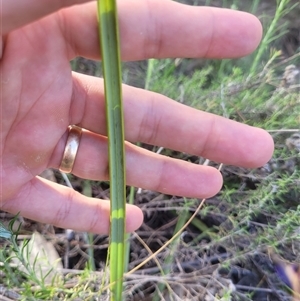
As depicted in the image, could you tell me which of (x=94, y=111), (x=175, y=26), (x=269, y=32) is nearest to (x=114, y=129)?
(x=94, y=111)

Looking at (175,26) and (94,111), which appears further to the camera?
A: (94,111)

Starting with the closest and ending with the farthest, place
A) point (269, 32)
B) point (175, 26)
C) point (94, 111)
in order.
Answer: point (175, 26) < point (94, 111) < point (269, 32)

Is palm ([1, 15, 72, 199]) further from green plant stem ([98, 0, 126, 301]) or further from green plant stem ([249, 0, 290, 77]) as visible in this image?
green plant stem ([249, 0, 290, 77])

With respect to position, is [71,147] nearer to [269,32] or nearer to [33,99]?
[33,99]

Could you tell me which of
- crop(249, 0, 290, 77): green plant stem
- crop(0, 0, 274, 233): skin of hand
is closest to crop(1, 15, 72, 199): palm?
crop(0, 0, 274, 233): skin of hand

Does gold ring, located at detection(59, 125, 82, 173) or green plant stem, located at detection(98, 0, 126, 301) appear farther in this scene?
gold ring, located at detection(59, 125, 82, 173)

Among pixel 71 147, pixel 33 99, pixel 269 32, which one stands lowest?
pixel 71 147

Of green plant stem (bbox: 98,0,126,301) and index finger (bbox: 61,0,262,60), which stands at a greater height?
index finger (bbox: 61,0,262,60)
